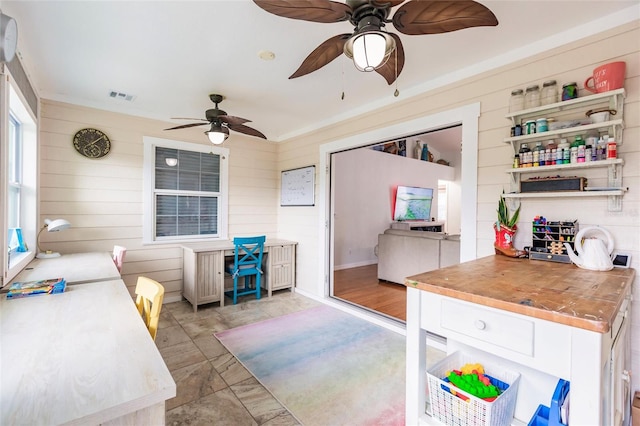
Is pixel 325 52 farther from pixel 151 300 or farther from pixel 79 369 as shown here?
pixel 79 369

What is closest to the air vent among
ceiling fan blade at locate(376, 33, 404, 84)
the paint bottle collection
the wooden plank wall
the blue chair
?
the blue chair

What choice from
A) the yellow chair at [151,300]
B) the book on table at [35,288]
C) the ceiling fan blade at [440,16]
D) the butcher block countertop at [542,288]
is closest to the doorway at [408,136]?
the butcher block countertop at [542,288]

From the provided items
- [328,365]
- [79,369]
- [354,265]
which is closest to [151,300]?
[79,369]

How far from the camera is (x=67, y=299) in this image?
1705 mm

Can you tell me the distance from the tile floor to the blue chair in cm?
33

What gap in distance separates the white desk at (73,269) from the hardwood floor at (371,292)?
2755mm

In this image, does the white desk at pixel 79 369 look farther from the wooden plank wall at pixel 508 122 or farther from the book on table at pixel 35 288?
the wooden plank wall at pixel 508 122

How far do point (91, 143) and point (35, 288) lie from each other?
7.55ft

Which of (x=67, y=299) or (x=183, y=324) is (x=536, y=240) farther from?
(x=183, y=324)

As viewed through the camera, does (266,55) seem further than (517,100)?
Yes

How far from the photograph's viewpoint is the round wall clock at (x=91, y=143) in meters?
3.42

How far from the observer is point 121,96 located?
3.35 m

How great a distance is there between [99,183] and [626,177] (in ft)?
15.7

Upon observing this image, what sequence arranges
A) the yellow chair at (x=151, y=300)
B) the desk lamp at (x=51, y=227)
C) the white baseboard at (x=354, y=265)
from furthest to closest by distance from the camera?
the white baseboard at (x=354, y=265), the desk lamp at (x=51, y=227), the yellow chair at (x=151, y=300)
